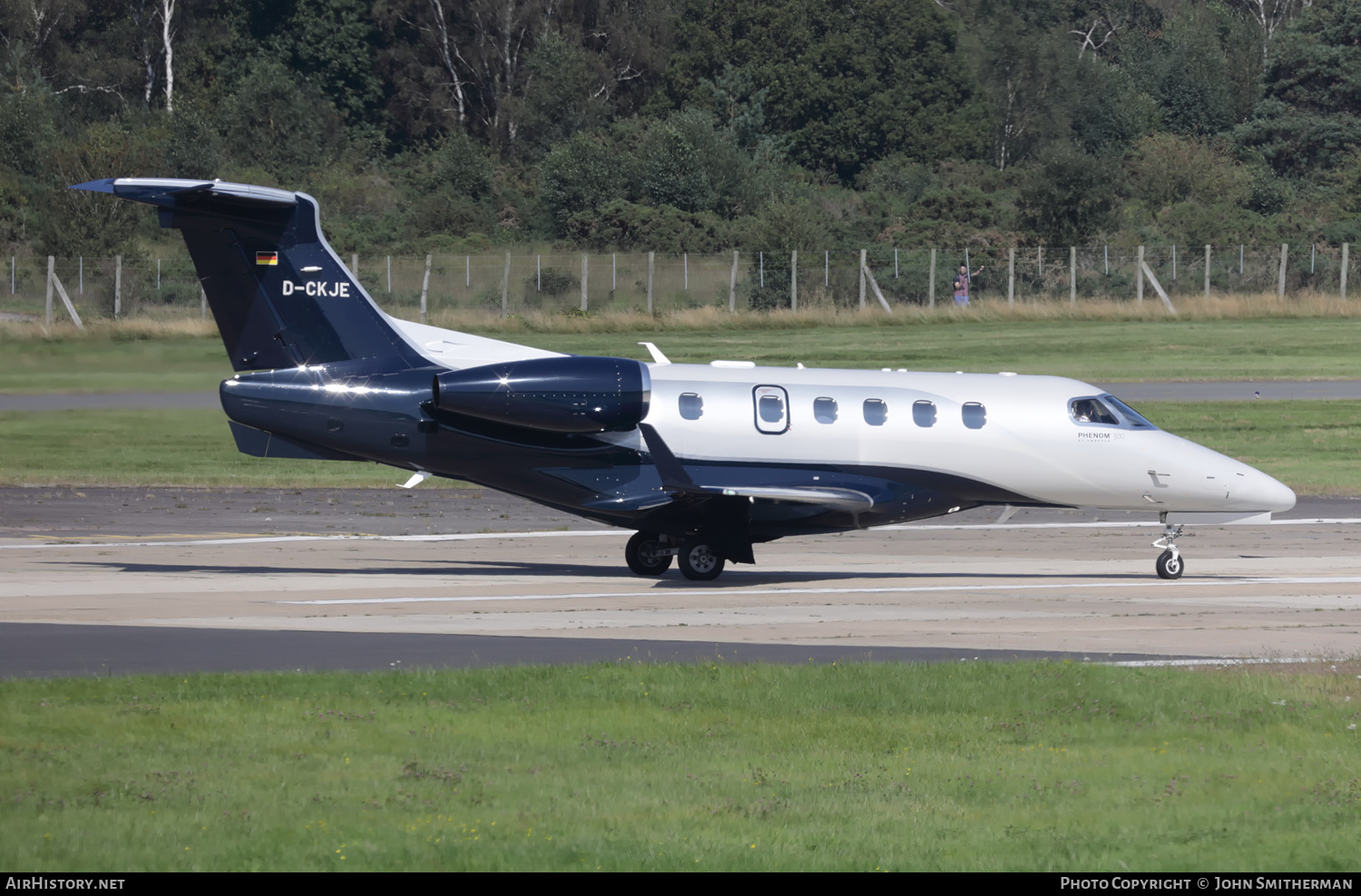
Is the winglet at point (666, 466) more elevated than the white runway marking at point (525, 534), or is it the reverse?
the winglet at point (666, 466)

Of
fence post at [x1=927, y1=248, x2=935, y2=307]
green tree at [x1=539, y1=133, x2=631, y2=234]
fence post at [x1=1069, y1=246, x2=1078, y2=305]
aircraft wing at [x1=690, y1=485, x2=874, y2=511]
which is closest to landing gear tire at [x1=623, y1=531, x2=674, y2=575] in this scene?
aircraft wing at [x1=690, y1=485, x2=874, y2=511]

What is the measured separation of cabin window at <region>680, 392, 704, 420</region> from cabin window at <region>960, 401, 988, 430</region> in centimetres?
375

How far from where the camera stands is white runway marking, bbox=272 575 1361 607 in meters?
20.9

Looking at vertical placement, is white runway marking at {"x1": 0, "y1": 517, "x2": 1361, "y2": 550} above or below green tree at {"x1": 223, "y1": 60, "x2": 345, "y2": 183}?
below

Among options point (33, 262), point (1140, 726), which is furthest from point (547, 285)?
point (1140, 726)

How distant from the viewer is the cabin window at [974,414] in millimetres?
23422

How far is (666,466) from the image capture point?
22.1m

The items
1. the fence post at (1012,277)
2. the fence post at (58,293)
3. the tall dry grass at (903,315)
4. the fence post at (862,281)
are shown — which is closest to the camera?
the fence post at (58,293)

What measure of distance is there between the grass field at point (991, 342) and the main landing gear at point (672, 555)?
20.6 metres

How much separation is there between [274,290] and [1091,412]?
38.3ft

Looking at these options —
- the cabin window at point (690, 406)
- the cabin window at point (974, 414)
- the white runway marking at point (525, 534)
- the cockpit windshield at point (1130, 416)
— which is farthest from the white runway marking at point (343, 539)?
the cockpit windshield at point (1130, 416)

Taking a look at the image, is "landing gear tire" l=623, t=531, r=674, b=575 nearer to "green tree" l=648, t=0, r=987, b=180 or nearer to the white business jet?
the white business jet

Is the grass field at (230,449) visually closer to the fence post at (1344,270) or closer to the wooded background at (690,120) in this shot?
the fence post at (1344,270)
